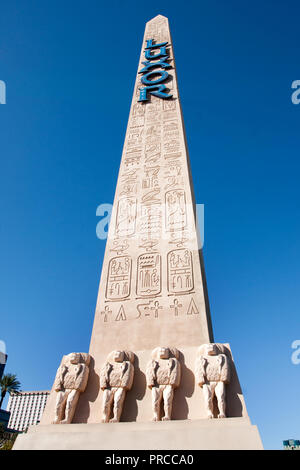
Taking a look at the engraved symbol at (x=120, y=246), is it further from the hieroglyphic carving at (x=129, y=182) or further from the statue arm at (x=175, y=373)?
the statue arm at (x=175, y=373)

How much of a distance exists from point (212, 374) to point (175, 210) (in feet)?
13.1

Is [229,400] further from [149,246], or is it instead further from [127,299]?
[149,246]

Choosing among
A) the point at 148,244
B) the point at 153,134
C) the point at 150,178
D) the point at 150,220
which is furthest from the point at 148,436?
the point at 153,134

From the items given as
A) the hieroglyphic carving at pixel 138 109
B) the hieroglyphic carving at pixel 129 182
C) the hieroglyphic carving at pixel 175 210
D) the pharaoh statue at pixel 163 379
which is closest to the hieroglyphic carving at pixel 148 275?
the hieroglyphic carving at pixel 175 210

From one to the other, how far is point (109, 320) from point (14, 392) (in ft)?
101

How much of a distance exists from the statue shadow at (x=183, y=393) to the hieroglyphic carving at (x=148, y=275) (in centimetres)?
167

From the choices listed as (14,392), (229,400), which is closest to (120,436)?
(229,400)

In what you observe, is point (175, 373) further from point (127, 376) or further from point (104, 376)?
point (104, 376)

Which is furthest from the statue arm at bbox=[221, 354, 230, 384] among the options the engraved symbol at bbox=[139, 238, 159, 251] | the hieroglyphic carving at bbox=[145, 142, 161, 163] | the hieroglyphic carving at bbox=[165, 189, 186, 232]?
the hieroglyphic carving at bbox=[145, 142, 161, 163]

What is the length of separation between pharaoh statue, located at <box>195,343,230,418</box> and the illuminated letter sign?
28.4 feet

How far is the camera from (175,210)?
8102 mm

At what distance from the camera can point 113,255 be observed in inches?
305

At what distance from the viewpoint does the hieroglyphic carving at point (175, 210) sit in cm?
782
